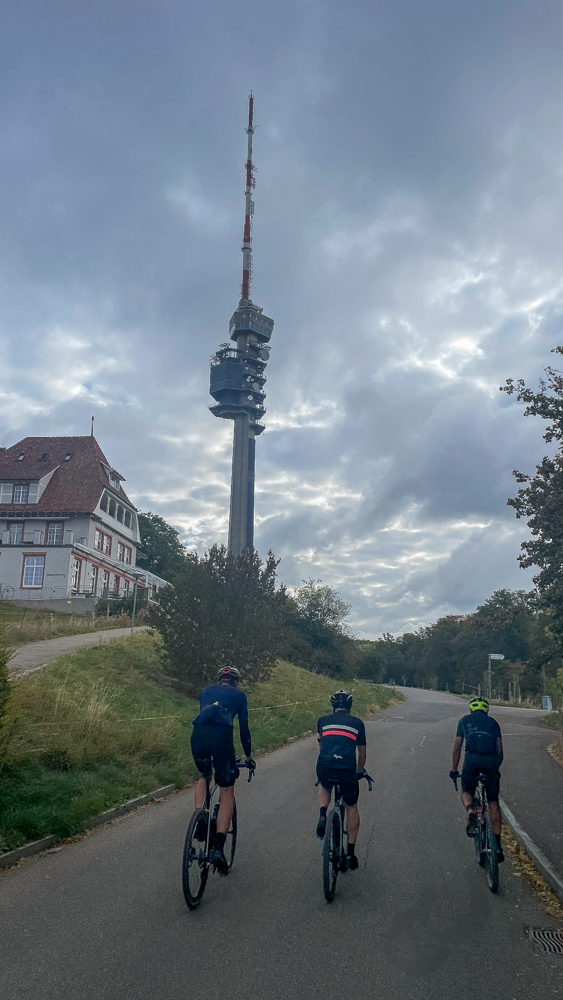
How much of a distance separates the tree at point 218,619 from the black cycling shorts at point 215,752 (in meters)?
15.2

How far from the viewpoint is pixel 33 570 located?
48.1 metres

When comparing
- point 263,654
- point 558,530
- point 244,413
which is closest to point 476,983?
point 558,530

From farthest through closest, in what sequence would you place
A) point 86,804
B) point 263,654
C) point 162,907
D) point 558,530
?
point 263,654 → point 558,530 → point 86,804 → point 162,907

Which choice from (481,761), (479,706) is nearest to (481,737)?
(481,761)

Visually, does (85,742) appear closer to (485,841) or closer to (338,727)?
(338,727)

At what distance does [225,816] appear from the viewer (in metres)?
6.37

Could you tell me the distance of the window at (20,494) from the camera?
51.2 m

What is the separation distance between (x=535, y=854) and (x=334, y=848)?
9.50 ft

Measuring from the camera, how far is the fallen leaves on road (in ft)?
20.4

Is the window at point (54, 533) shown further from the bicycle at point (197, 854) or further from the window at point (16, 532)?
the bicycle at point (197, 854)

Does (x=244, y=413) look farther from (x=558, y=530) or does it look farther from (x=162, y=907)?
(x=162, y=907)

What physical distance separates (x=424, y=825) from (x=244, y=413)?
307 ft

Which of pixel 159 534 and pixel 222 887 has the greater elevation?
pixel 159 534

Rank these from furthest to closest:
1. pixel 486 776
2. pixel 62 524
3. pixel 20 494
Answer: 1. pixel 20 494
2. pixel 62 524
3. pixel 486 776
